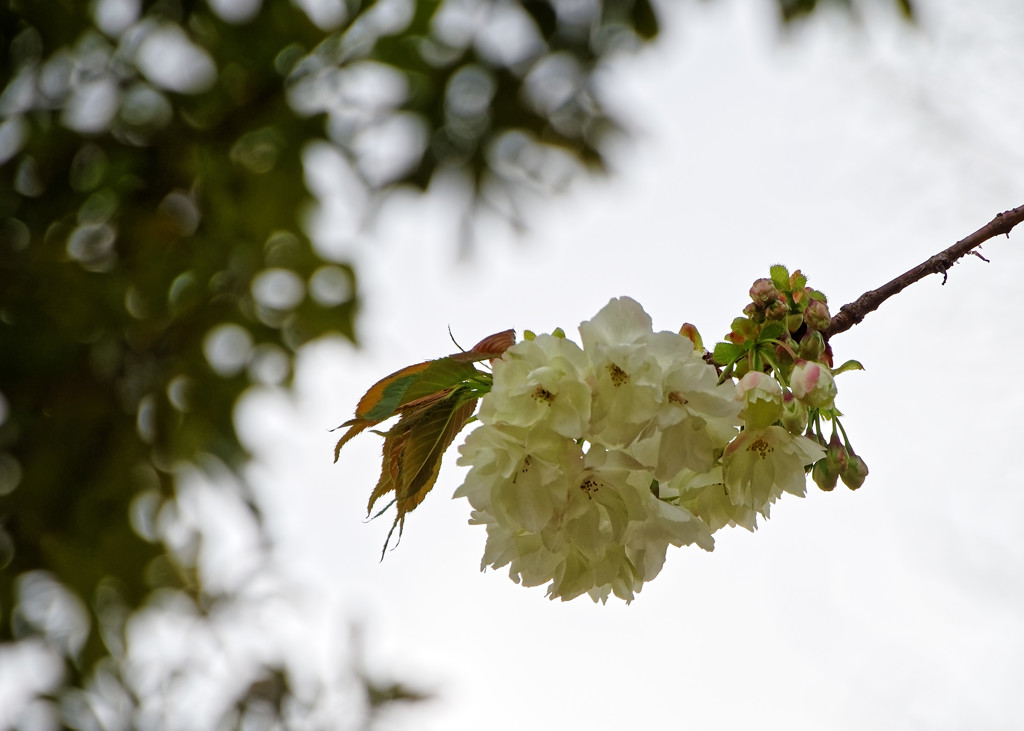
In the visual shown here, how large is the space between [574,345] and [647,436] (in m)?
0.07

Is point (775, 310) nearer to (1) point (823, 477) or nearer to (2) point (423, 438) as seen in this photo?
(1) point (823, 477)

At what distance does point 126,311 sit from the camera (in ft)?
4.01

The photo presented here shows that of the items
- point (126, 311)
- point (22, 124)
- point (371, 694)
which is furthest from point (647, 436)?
point (371, 694)

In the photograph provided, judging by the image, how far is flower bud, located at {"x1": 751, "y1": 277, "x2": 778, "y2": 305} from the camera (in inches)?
20.8

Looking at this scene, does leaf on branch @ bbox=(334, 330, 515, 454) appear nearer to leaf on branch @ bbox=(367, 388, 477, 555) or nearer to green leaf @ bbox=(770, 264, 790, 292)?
leaf on branch @ bbox=(367, 388, 477, 555)

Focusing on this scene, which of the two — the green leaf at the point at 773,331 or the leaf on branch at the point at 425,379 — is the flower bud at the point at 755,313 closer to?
the green leaf at the point at 773,331

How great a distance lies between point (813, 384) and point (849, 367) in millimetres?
75

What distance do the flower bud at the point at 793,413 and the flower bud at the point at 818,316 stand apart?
0.04m

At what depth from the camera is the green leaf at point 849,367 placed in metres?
0.55

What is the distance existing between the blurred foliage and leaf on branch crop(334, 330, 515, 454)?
77cm

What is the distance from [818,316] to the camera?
52 cm

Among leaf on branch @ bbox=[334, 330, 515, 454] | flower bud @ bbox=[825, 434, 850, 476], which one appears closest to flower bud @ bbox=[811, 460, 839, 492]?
flower bud @ bbox=[825, 434, 850, 476]

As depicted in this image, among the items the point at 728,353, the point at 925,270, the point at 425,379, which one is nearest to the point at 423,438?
the point at 425,379

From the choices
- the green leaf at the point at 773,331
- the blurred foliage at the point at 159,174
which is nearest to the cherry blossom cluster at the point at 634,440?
the green leaf at the point at 773,331
